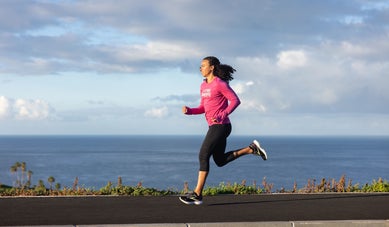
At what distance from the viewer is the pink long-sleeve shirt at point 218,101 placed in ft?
28.1

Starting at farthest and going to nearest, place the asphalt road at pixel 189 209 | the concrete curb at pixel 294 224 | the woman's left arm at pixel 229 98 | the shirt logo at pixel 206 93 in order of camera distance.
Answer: the shirt logo at pixel 206 93 → the woman's left arm at pixel 229 98 → the asphalt road at pixel 189 209 → the concrete curb at pixel 294 224

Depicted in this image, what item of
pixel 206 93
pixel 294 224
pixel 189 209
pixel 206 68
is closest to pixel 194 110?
pixel 206 93

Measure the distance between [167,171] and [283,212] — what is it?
87.1 m

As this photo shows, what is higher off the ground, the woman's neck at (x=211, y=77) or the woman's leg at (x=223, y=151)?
the woman's neck at (x=211, y=77)

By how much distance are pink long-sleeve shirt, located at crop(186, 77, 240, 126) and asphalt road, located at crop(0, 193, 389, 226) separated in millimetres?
1280

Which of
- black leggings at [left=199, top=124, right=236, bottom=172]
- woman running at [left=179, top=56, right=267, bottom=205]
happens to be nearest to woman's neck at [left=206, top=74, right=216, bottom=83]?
woman running at [left=179, top=56, right=267, bottom=205]

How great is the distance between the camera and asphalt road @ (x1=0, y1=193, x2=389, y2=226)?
23.5 feet

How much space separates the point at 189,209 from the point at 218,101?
5.52ft

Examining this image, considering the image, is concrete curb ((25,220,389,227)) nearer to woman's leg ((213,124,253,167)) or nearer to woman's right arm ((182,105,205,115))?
woman's leg ((213,124,253,167))

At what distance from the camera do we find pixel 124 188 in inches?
404

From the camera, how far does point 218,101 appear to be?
8727 mm

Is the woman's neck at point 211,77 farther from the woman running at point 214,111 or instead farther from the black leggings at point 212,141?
the black leggings at point 212,141

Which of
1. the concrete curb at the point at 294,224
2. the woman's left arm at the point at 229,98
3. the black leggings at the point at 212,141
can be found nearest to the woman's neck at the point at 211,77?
the woman's left arm at the point at 229,98

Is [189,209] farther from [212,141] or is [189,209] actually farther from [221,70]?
[221,70]
